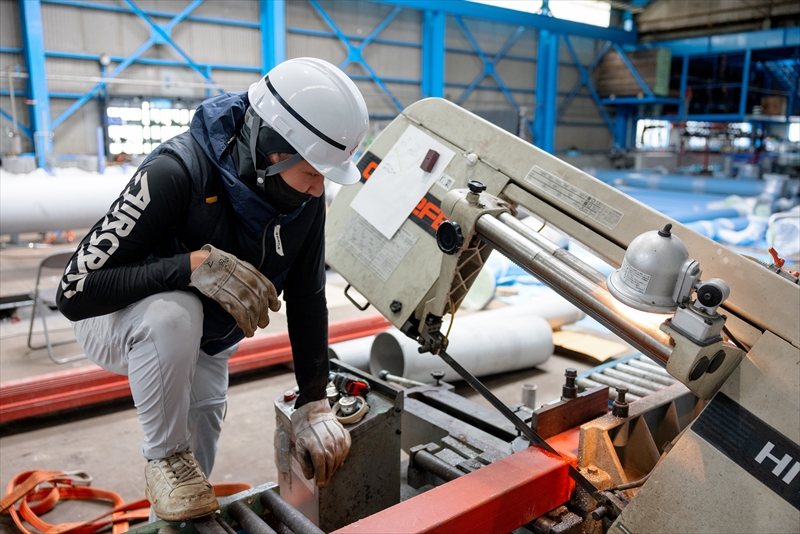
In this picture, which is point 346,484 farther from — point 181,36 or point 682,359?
point 181,36

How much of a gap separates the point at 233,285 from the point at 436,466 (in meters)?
0.96

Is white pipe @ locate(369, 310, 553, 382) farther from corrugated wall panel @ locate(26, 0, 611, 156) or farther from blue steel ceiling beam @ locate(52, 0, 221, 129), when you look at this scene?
blue steel ceiling beam @ locate(52, 0, 221, 129)

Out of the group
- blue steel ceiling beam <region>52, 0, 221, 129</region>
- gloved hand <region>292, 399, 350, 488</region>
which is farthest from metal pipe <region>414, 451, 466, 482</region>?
blue steel ceiling beam <region>52, 0, 221, 129</region>

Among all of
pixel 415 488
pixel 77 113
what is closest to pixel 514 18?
pixel 77 113

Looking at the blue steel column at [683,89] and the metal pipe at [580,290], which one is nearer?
the metal pipe at [580,290]

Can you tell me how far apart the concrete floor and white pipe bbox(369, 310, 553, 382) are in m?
0.15

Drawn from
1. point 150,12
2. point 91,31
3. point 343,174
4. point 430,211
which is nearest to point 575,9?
point 150,12

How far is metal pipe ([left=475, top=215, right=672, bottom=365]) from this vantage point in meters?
1.24

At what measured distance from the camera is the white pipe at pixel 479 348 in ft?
11.3

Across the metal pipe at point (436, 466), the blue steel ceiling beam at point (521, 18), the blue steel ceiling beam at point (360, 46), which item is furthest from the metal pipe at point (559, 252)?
the blue steel ceiling beam at point (521, 18)

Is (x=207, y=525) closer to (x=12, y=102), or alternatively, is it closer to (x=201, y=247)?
(x=201, y=247)

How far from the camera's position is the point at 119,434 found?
9.84 feet

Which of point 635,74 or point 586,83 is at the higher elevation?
point 635,74

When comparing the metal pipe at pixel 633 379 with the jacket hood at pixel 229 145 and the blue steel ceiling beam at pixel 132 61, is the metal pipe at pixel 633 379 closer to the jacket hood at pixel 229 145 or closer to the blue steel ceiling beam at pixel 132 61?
the jacket hood at pixel 229 145
